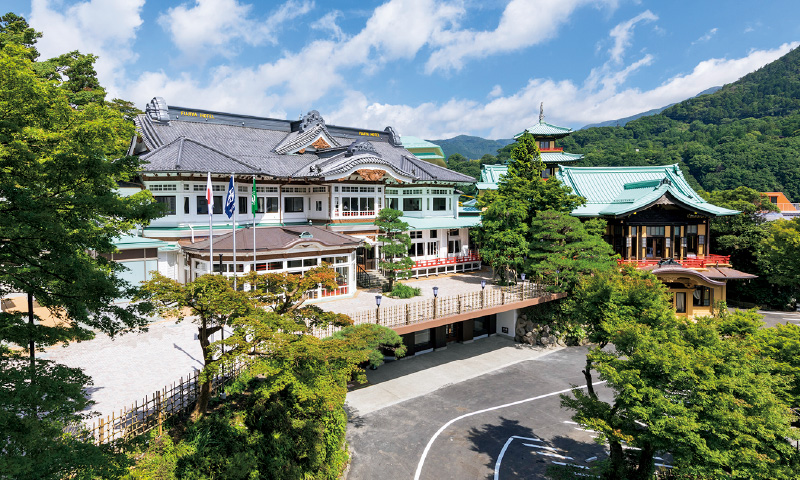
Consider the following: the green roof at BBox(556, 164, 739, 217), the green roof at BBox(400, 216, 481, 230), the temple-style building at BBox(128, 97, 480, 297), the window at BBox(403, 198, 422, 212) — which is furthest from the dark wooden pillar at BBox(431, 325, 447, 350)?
the green roof at BBox(556, 164, 739, 217)

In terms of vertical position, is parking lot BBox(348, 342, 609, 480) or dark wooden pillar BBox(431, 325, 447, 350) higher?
dark wooden pillar BBox(431, 325, 447, 350)

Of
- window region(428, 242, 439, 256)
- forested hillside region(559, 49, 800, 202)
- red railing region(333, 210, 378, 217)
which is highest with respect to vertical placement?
forested hillside region(559, 49, 800, 202)

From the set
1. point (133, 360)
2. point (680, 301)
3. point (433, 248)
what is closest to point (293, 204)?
point (433, 248)

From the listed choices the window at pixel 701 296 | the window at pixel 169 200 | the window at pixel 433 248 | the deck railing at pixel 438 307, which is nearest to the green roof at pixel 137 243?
the window at pixel 169 200

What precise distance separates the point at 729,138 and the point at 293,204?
336ft

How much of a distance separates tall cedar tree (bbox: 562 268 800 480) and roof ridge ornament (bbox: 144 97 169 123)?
2933cm

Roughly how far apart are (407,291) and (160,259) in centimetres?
1325

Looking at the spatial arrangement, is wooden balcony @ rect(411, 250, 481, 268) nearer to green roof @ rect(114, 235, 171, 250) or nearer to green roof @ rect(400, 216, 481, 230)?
green roof @ rect(400, 216, 481, 230)

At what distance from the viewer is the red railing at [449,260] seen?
3098 cm

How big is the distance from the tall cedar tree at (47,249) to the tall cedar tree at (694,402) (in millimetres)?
11559

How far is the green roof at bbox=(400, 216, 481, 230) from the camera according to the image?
3094 centimetres

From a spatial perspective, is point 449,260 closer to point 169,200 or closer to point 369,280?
point 369,280

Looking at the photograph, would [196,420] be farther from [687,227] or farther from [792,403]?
[687,227]

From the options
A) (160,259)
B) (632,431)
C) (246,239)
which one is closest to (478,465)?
(632,431)
